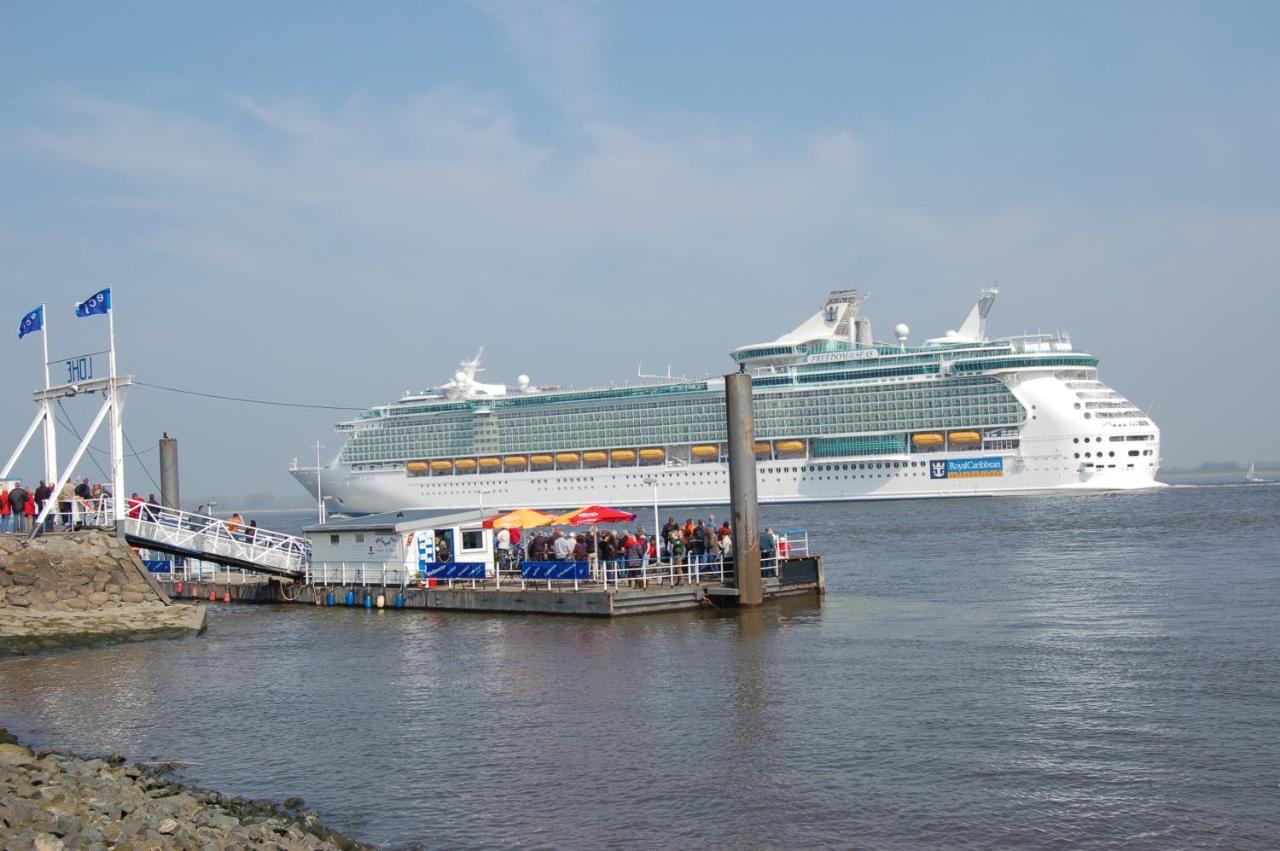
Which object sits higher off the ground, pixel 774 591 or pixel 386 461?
pixel 386 461

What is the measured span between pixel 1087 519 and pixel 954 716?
1635 inches

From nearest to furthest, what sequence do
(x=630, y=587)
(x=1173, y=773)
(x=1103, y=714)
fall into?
(x=1173, y=773)
(x=1103, y=714)
(x=630, y=587)

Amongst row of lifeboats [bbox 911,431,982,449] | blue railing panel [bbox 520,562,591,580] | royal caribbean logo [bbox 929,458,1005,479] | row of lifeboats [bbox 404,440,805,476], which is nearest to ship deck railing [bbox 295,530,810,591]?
blue railing panel [bbox 520,562,591,580]

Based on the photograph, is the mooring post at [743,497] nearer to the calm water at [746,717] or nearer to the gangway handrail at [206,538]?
the calm water at [746,717]

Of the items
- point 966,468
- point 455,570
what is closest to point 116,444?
point 455,570

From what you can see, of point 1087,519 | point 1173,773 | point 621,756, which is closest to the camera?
point 1173,773

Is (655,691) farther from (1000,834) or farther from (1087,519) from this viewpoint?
(1087,519)

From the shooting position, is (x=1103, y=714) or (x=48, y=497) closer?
(x=1103, y=714)

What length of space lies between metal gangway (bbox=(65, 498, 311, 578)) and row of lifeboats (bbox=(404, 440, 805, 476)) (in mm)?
53353

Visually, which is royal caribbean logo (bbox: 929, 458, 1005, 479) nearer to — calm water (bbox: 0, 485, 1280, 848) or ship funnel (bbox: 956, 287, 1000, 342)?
ship funnel (bbox: 956, 287, 1000, 342)

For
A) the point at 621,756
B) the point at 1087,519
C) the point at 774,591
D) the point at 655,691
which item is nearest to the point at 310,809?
the point at 621,756

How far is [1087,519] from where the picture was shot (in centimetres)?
5431

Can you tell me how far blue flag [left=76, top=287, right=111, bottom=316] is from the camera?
88.8 feet

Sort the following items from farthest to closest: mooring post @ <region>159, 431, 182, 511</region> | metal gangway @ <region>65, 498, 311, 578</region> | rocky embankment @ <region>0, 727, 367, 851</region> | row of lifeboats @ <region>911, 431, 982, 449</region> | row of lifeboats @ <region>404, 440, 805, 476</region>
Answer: row of lifeboats @ <region>404, 440, 805, 476</region> → row of lifeboats @ <region>911, 431, 982, 449</region> → mooring post @ <region>159, 431, 182, 511</region> → metal gangway @ <region>65, 498, 311, 578</region> → rocky embankment @ <region>0, 727, 367, 851</region>
